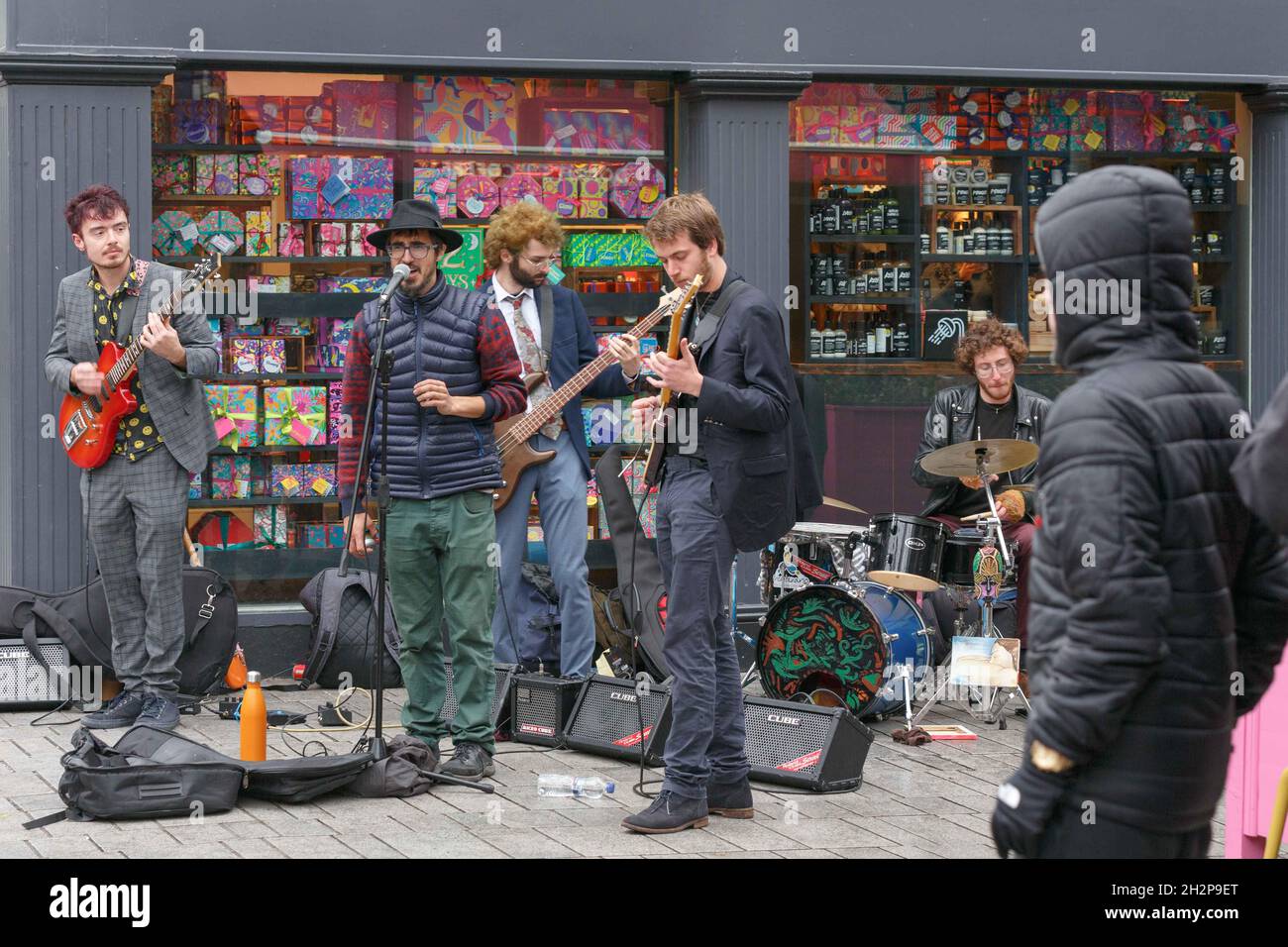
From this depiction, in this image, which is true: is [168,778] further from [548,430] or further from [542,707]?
[548,430]

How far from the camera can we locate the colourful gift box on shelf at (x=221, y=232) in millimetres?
8992

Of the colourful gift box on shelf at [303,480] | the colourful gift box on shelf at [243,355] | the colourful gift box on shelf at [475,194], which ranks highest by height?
the colourful gift box on shelf at [475,194]

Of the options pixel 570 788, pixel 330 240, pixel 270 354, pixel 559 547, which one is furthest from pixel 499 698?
pixel 330 240

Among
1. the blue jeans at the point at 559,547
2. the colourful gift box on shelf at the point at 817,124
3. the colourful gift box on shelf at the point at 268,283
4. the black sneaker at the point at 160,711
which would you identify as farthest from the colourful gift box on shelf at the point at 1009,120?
the black sneaker at the point at 160,711

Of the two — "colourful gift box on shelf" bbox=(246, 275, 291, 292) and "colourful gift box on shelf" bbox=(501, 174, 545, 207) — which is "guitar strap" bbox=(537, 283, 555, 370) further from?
"colourful gift box on shelf" bbox=(246, 275, 291, 292)

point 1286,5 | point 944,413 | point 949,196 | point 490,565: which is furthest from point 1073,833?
point 1286,5

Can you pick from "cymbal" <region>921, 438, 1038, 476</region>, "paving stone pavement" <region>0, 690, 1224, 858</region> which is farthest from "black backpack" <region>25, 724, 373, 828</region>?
"cymbal" <region>921, 438, 1038, 476</region>

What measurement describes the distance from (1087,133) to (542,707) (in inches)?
207

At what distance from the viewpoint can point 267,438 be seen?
30.0 ft

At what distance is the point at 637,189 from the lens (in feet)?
31.4

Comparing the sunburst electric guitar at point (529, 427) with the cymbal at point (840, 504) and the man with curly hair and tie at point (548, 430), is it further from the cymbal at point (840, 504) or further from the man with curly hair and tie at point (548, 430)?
the cymbal at point (840, 504)

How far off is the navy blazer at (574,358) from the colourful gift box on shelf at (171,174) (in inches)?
73.0

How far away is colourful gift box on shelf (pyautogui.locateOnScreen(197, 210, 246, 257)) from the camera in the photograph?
8.99 metres

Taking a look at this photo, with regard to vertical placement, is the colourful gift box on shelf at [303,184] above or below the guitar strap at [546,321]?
above
